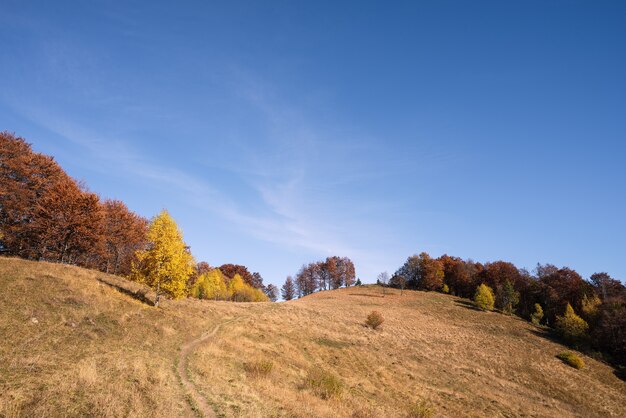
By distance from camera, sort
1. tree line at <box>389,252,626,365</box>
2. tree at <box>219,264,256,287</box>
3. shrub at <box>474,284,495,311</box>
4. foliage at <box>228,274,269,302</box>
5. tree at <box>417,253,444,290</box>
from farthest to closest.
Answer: tree at <box>219,264,256,287</box> < tree at <box>417,253,444,290</box> < foliage at <box>228,274,269,302</box> < shrub at <box>474,284,495,311</box> < tree line at <box>389,252,626,365</box>

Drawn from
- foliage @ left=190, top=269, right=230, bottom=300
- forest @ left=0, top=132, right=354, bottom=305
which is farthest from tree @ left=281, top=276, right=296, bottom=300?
forest @ left=0, top=132, right=354, bottom=305

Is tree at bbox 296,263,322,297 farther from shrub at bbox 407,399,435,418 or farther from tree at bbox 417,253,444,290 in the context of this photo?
shrub at bbox 407,399,435,418

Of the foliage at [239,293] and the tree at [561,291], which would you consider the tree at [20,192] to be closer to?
the foliage at [239,293]

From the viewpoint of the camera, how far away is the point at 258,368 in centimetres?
2567

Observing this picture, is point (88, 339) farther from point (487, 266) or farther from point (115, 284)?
point (487, 266)

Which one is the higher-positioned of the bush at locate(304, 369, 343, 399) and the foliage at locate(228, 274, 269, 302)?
the foliage at locate(228, 274, 269, 302)

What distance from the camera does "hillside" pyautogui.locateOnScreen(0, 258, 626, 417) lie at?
1521 centimetres

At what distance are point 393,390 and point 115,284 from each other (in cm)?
3167

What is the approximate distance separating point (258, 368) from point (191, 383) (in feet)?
26.1

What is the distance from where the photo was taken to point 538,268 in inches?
4333

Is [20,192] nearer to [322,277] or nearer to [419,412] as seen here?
[419,412]

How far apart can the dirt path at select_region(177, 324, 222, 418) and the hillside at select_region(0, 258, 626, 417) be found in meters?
0.11

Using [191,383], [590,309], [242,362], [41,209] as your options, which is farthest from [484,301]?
[41,209]

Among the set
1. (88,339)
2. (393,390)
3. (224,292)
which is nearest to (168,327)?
(88,339)
